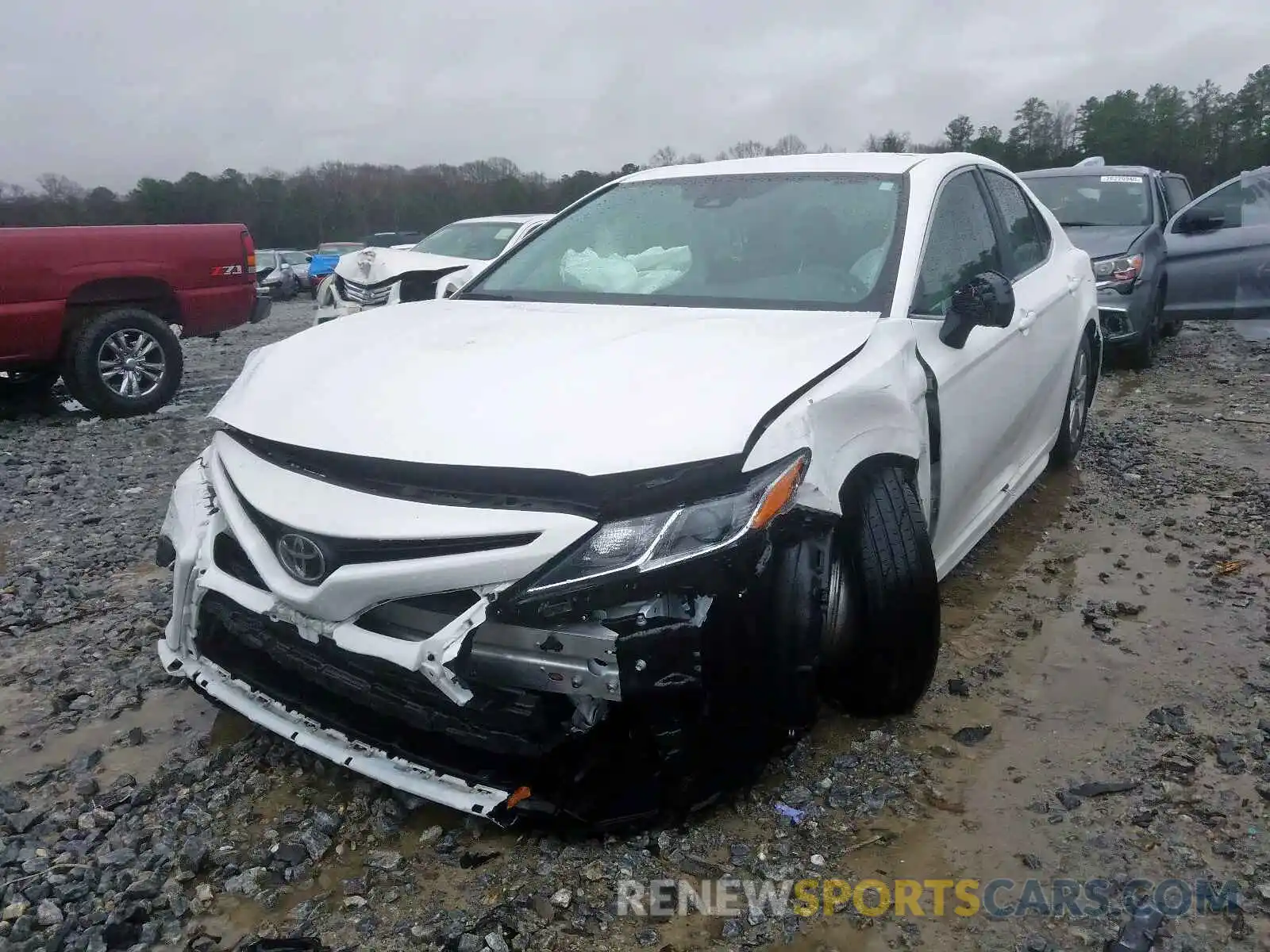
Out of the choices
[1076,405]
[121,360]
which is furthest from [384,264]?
[1076,405]

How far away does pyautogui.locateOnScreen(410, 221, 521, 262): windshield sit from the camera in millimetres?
10266

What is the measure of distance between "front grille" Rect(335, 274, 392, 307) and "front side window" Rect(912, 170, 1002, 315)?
20.3ft

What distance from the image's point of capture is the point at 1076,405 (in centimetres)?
498

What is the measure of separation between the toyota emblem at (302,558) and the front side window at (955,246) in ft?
5.78

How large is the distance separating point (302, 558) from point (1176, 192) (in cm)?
1094

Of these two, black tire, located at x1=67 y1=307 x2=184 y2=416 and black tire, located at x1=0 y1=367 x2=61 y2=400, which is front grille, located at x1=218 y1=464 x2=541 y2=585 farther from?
black tire, located at x1=0 y1=367 x2=61 y2=400

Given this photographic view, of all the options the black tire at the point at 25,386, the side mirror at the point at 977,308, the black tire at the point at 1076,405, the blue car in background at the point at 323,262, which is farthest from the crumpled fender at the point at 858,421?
the blue car in background at the point at 323,262

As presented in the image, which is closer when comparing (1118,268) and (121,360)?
(121,360)

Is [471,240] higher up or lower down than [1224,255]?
higher up

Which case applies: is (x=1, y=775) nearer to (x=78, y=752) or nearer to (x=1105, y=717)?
(x=78, y=752)

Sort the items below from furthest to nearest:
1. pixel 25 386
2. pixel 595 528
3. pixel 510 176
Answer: pixel 510 176
pixel 25 386
pixel 595 528

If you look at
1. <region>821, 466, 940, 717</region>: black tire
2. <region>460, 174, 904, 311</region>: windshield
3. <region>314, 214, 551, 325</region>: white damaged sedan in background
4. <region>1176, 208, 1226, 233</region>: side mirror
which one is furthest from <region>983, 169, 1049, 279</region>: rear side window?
<region>314, 214, 551, 325</region>: white damaged sedan in background

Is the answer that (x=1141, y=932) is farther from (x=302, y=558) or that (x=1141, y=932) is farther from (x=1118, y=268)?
(x=1118, y=268)

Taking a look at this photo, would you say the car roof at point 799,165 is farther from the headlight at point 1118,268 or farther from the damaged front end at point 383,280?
the damaged front end at point 383,280
